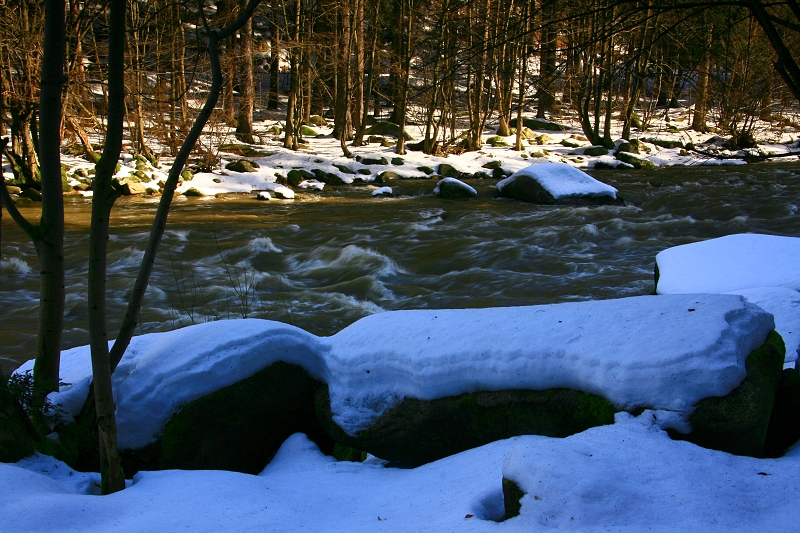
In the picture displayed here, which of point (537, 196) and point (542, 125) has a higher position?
point (542, 125)

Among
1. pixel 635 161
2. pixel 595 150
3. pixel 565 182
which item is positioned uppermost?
pixel 595 150

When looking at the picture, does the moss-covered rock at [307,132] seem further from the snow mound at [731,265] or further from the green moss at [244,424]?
the green moss at [244,424]

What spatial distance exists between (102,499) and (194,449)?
950 mm

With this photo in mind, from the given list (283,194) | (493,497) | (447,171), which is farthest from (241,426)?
(447,171)

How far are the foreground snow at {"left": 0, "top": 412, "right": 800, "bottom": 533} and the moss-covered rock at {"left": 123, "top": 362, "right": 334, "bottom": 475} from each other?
0.49 m

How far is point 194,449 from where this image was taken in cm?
349

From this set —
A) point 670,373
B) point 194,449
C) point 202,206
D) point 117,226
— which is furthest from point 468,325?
point 202,206

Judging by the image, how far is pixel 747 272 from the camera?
5621mm

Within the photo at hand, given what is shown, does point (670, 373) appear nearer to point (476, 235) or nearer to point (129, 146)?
point (476, 235)

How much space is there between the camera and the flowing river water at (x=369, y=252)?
7.79 metres

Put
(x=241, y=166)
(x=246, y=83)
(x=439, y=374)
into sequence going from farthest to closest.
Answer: (x=246, y=83), (x=241, y=166), (x=439, y=374)

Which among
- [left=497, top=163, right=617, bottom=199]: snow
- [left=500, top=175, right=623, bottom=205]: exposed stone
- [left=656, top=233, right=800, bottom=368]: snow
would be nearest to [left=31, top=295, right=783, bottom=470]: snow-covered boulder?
[left=656, top=233, right=800, bottom=368]: snow

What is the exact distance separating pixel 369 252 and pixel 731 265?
5.45m

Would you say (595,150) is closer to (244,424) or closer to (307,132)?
(307,132)
